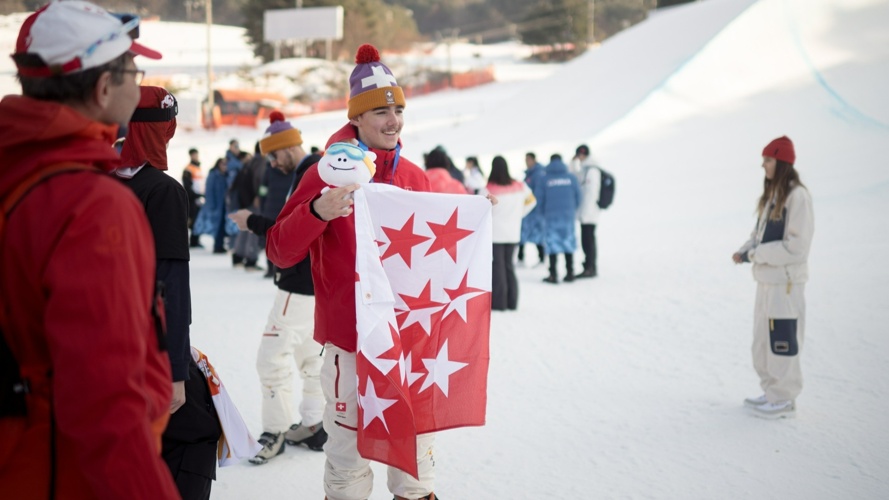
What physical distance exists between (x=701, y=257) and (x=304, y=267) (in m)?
8.44

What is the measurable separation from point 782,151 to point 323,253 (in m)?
3.69

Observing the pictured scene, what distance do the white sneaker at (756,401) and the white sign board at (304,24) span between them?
53.6 m

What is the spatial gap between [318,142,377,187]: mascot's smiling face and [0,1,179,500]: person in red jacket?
1.26 metres

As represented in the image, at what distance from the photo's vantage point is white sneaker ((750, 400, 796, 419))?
528cm

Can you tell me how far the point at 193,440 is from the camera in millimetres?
2791

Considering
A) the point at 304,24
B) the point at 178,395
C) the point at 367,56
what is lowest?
the point at 178,395

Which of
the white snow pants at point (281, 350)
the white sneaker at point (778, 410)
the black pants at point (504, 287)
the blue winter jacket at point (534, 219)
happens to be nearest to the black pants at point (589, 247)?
the blue winter jacket at point (534, 219)

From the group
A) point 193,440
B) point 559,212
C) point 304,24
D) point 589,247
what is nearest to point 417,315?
point 193,440

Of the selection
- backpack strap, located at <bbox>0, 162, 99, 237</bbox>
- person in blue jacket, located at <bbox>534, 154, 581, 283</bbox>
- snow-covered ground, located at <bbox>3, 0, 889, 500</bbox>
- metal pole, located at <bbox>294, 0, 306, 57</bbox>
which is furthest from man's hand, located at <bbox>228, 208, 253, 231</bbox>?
metal pole, located at <bbox>294, 0, 306, 57</bbox>

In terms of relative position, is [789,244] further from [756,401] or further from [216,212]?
[216,212]

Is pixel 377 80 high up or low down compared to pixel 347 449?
up

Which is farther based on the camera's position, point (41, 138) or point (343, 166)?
point (343, 166)

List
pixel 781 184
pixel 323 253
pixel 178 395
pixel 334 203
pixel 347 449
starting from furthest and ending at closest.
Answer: pixel 781 184 → pixel 323 253 → pixel 347 449 → pixel 334 203 → pixel 178 395

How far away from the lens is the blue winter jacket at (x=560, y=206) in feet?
36.8
